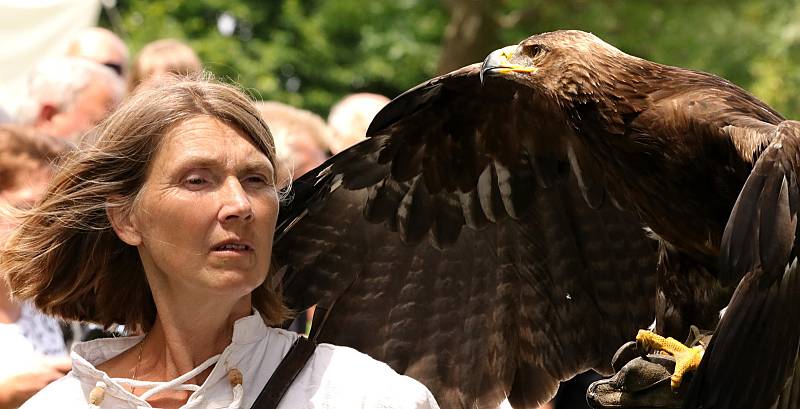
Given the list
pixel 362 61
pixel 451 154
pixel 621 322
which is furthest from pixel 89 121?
pixel 362 61

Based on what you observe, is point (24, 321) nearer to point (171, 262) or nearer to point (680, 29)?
point (171, 262)

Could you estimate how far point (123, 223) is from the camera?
10.8 feet

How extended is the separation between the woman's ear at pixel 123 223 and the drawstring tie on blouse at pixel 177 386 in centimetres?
37

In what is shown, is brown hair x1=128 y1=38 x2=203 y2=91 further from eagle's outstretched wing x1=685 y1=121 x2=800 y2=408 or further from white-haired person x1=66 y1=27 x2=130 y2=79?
eagle's outstretched wing x1=685 y1=121 x2=800 y2=408

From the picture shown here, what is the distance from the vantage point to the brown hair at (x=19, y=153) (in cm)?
508

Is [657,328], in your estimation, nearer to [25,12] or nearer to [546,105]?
[546,105]

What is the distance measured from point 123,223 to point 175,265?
27 centimetres

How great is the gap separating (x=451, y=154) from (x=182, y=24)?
12.6m

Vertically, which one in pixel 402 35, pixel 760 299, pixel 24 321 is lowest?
pixel 24 321

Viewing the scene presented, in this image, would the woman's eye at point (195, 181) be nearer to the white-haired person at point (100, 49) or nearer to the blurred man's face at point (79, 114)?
the blurred man's face at point (79, 114)

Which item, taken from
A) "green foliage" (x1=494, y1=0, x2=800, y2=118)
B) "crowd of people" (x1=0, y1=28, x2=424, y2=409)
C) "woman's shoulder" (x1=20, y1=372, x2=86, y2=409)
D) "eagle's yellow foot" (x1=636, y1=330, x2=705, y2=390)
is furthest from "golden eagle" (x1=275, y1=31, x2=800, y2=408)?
"green foliage" (x1=494, y1=0, x2=800, y2=118)

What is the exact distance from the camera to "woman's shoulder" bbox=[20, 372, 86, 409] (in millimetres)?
3051

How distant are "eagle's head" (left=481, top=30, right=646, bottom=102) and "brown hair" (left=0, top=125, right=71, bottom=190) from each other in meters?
1.80

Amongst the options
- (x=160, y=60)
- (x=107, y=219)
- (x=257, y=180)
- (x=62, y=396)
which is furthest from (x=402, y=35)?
(x=62, y=396)
